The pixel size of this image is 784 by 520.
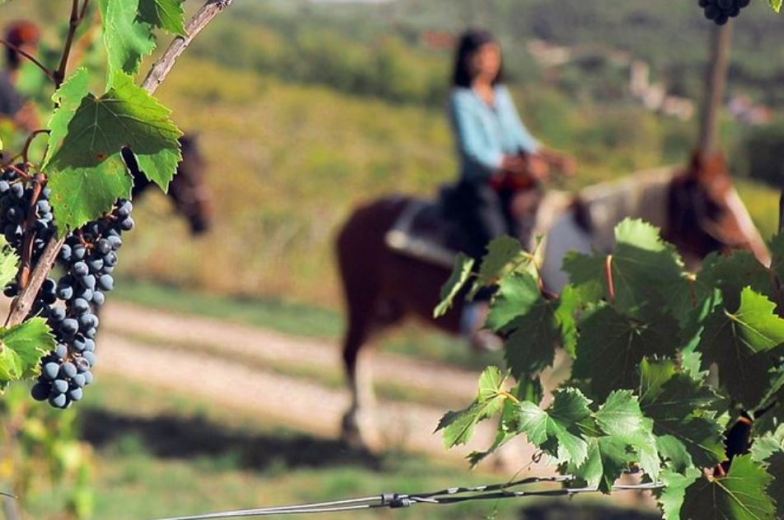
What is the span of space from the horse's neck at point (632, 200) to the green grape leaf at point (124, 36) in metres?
6.35

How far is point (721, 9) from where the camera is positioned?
2029 millimetres

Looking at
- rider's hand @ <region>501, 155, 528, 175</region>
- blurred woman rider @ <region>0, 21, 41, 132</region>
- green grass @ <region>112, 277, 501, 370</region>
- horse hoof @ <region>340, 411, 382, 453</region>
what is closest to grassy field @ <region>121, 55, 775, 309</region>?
green grass @ <region>112, 277, 501, 370</region>

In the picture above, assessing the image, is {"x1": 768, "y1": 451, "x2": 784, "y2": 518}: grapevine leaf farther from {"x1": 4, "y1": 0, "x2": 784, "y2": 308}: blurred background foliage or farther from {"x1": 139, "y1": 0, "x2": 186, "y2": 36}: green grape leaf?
{"x1": 4, "y1": 0, "x2": 784, "y2": 308}: blurred background foliage

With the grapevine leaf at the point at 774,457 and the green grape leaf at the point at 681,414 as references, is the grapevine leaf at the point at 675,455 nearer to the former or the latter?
the green grape leaf at the point at 681,414

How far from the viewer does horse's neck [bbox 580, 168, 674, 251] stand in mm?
7906

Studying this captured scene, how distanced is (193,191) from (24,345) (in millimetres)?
7339

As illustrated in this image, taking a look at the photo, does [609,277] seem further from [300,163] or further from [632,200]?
[300,163]

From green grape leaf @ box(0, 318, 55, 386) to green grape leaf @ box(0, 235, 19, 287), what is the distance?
0.18 feet

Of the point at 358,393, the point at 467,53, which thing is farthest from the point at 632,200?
the point at 358,393

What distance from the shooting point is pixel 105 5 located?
1.62m

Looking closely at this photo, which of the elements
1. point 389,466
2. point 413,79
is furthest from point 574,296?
point 413,79

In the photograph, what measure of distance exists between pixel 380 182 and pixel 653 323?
23.1 m

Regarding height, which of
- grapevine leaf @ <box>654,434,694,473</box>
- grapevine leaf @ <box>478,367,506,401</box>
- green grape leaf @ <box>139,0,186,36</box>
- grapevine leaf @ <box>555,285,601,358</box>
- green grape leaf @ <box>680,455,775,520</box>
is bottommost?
green grape leaf @ <box>680,455,775,520</box>

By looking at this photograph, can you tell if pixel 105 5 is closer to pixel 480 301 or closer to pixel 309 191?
pixel 480 301
